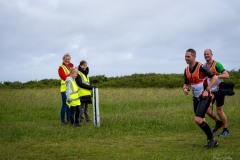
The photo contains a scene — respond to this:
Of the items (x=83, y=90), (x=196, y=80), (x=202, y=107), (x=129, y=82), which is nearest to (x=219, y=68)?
(x=196, y=80)

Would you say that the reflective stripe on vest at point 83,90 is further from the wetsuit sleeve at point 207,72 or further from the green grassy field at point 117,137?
the wetsuit sleeve at point 207,72

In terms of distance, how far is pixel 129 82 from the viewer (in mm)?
33469

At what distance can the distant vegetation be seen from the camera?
3162cm

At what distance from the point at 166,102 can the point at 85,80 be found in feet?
23.1

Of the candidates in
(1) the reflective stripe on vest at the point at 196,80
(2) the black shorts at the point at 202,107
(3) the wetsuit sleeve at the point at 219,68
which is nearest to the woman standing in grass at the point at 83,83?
(3) the wetsuit sleeve at the point at 219,68

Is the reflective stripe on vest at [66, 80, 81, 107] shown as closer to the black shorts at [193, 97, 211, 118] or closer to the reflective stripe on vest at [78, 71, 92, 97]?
the reflective stripe on vest at [78, 71, 92, 97]

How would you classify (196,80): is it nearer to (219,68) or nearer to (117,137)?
(219,68)

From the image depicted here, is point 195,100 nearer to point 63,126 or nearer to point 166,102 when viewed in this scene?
point 63,126

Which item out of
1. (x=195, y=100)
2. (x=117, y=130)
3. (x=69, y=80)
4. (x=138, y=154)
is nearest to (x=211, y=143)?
(x=195, y=100)

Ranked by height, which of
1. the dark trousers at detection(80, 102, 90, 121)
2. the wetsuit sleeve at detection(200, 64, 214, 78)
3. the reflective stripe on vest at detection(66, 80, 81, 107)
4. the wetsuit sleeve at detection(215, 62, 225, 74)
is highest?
the wetsuit sleeve at detection(215, 62, 225, 74)

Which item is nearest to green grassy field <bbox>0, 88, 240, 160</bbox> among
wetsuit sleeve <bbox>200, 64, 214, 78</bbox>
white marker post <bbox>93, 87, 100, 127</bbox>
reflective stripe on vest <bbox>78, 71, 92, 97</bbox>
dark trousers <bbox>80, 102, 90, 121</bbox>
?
white marker post <bbox>93, 87, 100, 127</bbox>

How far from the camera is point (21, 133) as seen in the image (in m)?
10.3

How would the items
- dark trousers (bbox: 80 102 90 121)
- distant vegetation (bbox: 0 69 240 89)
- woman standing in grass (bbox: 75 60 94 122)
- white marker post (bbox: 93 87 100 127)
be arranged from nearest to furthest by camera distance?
white marker post (bbox: 93 87 100 127)
woman standing in grass (bbox: 75 60 94 122)
dark trousers (bbox: 80 102 90 121)
distant vegetation (bbox: 0 69 240 89)

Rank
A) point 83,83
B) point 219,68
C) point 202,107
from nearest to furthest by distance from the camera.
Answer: point 202,107
point 219,68
point 83,83
